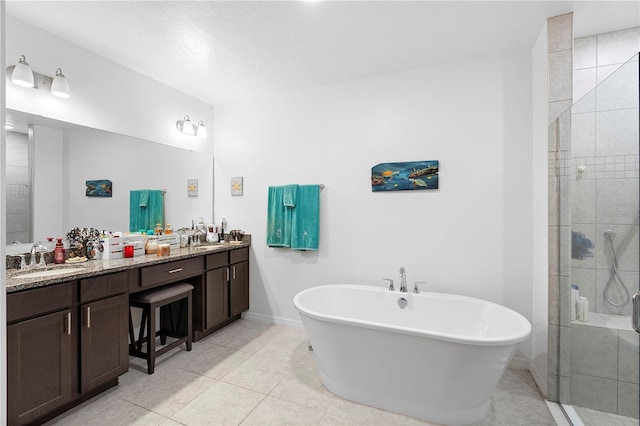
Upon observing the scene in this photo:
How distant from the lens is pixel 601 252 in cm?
162

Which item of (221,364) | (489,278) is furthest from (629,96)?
(221,364)

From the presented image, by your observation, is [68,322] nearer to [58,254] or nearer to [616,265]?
[58,254]

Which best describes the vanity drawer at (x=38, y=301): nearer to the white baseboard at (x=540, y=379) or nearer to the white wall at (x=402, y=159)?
the white wall at (x=402, y=159)

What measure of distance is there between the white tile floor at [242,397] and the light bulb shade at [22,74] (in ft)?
Result: 7.28

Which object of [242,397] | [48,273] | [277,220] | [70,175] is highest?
[70,175]

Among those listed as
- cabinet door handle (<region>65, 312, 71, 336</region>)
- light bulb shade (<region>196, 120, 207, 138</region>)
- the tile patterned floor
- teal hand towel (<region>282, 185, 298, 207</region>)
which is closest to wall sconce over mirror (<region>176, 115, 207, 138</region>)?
light bulb shade (<region>196, 120, 207, 138</region>)

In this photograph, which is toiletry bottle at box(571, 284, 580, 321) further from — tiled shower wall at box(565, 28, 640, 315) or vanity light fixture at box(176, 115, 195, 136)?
vanity light fixture at box(176, 115, 195, 136)

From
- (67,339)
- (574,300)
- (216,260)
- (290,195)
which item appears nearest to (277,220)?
(290,195)

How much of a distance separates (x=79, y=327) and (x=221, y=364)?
109 centimetres

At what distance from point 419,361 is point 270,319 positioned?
6.76 feet

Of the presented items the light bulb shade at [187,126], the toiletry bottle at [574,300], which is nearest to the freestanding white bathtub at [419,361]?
the toiletry bottle at [574,300]

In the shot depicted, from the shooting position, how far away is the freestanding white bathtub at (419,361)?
1719 mm

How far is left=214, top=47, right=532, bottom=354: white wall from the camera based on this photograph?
2.54 meters

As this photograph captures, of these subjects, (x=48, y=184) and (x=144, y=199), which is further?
(x=144, y=199)
